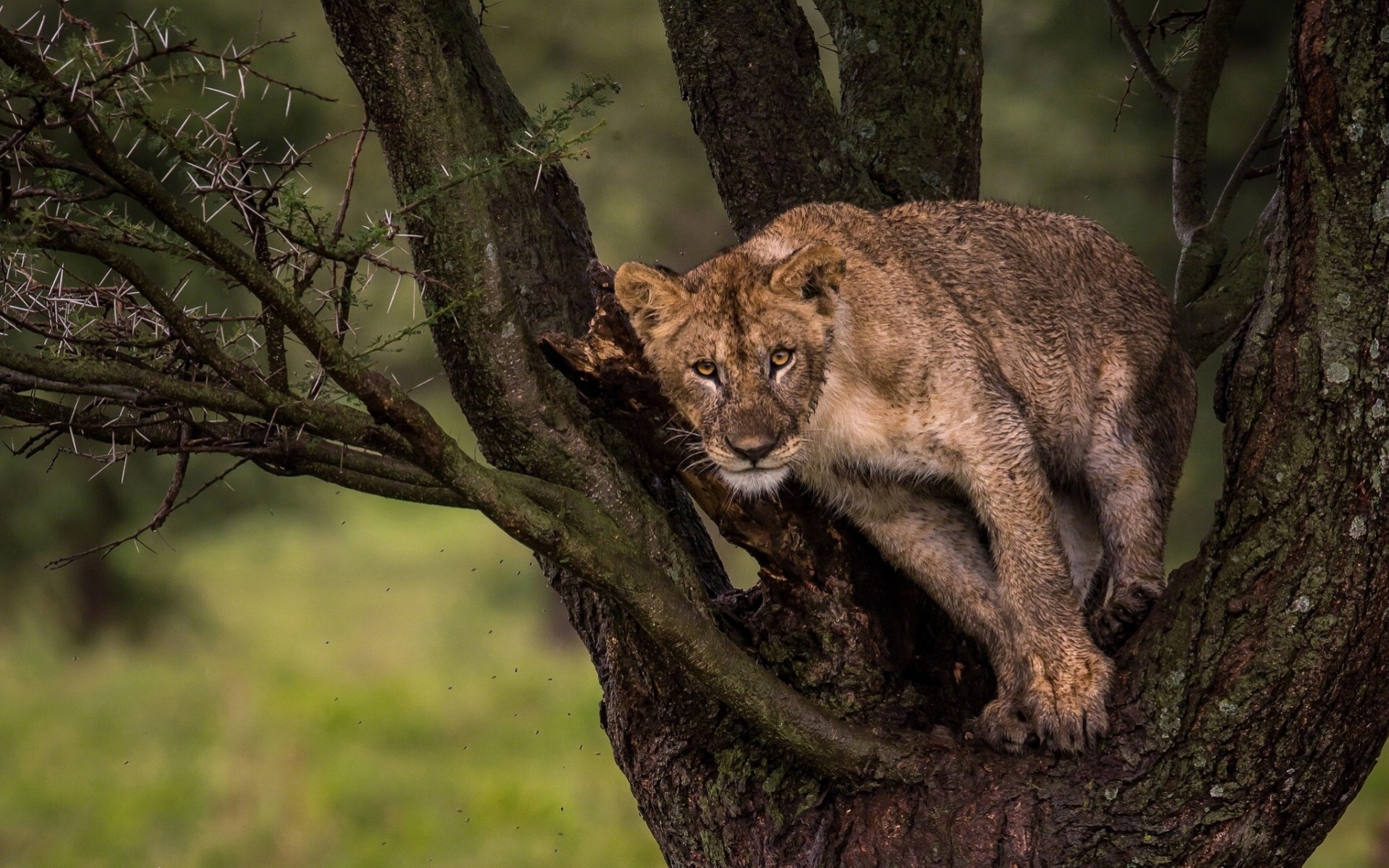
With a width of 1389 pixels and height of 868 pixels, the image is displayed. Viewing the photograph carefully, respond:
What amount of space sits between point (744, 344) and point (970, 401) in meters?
0.80

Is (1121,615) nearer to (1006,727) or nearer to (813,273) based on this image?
(1006,727)

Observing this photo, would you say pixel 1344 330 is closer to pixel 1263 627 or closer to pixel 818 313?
pixel 1263 627

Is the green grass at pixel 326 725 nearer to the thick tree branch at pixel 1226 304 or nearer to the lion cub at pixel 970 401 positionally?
the thick tree branch at pixel 1226 304

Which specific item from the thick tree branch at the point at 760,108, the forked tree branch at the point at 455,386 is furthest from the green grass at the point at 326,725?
the forked tree branch at the point at 455,386

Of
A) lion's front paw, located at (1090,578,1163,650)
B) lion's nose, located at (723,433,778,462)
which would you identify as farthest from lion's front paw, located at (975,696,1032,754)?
lion's nose, located at (723,433,778,462)

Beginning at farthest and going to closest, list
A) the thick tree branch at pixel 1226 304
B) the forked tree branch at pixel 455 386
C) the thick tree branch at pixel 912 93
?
the thick tree branch at pixel 912 93 < the thick tree branch at pixel 1226 304 < the forked tree branch at pixel 455 386

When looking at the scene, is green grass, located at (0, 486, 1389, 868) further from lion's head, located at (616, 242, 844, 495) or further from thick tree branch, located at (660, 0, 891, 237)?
lion's head, located at (616, 242, 844, 495)

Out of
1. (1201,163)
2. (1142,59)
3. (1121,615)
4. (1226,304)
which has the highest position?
(1142,59)

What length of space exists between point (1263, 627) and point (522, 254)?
8.46 feet

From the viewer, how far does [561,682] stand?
16969 millimetres

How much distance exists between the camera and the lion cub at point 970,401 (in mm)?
4402

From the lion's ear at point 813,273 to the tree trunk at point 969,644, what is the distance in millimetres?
576

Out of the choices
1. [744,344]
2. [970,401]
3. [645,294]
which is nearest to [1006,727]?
[970,401]

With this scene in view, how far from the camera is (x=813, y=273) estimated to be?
14.8 feet
